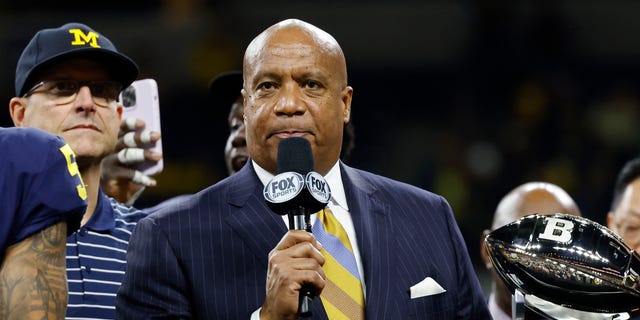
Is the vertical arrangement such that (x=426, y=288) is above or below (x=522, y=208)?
below

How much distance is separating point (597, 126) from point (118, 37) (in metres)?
4.00

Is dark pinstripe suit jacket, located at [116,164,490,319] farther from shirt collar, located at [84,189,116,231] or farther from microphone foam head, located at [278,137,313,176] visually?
shirt collar, located at [84,189,116,231]

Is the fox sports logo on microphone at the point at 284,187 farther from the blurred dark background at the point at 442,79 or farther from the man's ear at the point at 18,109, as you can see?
the blurred dark background at the point at 442,79

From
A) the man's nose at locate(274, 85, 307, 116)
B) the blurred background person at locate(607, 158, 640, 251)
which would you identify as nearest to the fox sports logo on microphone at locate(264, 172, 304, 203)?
the man's nose at locate(274, 85, 307, 116)

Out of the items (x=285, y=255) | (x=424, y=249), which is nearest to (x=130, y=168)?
(x=424, y=249)

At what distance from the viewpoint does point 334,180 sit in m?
2.48

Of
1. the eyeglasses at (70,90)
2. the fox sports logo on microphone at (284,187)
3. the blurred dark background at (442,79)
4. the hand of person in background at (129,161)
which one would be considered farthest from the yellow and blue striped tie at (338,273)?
the blurred dark background at (442,79)

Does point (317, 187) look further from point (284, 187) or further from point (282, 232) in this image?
→ point (282, 232)

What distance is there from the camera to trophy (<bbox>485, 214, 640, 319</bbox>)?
6.48ft

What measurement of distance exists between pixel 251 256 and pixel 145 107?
136 cm

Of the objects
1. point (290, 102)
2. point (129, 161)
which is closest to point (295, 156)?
point (290, 102)

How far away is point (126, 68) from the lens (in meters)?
3.03

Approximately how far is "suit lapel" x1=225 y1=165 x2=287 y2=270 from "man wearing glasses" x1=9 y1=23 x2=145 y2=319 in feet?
1.95

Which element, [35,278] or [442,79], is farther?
[442,79]
